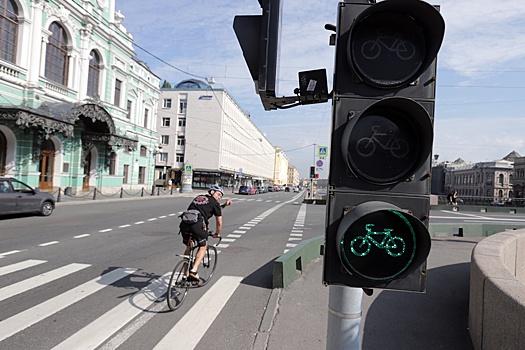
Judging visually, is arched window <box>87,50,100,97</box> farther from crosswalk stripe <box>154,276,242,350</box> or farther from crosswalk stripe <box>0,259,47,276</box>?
crosswalk stripe <box>154,276,242,350</box>

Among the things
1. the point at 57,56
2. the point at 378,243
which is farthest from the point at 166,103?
the point at 378,243

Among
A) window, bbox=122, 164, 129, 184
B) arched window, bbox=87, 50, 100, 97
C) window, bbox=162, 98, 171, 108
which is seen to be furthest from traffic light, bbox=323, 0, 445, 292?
window, bbox=162, 98, 171, 108

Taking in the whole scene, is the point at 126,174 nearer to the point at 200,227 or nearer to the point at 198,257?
the point at 198,257

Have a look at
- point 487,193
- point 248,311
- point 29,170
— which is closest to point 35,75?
point 29,170

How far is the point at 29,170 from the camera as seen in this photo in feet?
77.0

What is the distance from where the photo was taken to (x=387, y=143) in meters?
1.87

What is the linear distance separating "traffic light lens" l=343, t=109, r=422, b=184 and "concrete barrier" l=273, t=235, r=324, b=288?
190 inches

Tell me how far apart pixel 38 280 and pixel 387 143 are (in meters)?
6.65

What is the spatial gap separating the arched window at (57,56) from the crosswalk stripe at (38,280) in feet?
72.9

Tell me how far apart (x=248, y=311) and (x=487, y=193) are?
94.7m

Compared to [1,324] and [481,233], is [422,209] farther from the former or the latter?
[481,233]

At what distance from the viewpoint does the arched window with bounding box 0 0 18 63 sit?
21484 mm

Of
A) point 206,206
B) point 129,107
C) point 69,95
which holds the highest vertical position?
point 129,107

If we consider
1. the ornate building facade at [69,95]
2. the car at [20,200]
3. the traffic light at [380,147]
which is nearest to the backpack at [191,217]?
the traffic light at [380,147]
